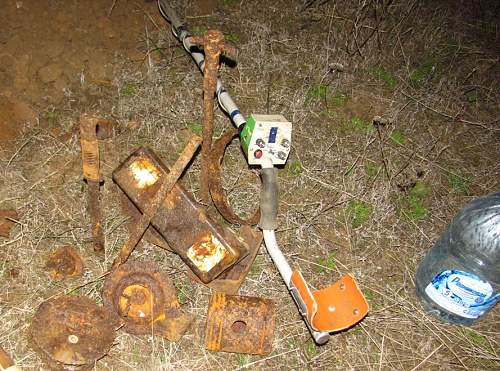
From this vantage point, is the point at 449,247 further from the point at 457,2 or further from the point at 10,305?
the point at 457,2

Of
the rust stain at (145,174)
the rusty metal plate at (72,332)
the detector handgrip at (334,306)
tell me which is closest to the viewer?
the detector handgrip at (334,306)

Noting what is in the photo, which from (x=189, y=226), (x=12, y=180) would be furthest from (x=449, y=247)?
(x=12, y=180)

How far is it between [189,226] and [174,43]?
75.2 inches

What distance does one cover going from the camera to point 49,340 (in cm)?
229

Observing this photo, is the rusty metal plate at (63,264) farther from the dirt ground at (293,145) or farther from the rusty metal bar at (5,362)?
the rusty metal bar at (5,362)

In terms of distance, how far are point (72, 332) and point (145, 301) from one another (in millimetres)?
402

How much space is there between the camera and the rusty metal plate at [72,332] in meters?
2.26

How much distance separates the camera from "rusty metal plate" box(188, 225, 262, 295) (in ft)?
8.45

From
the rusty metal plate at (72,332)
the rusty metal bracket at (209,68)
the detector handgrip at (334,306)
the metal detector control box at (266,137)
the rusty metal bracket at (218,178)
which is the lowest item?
the rusty metal plate at (72,332)

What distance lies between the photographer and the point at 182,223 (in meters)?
2.43

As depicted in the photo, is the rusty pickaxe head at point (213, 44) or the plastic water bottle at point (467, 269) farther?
the plastic water bottle at point (467, 269)

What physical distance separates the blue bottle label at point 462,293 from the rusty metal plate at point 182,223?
1.20 meters

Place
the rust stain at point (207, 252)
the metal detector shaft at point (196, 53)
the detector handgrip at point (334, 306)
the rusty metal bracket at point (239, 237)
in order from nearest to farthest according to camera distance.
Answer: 1. the detector handgrip at point (334, 306)
2. the rust stain at point (207, 252)
3. the rusty metal bracket at point (239, 237)
4. the metal detector shaft at point (196, 53)

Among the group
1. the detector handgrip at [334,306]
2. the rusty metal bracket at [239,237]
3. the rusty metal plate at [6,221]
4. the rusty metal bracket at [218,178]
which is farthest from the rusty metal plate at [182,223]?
the rusty metal plate at [6,221]
